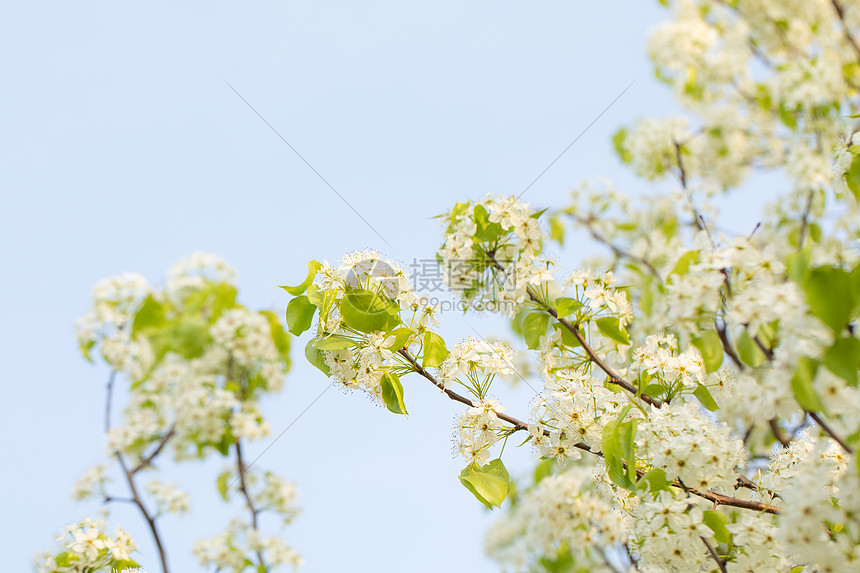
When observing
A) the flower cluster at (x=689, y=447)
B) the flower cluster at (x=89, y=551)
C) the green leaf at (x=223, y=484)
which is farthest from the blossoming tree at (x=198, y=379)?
the flower cluster at (x=689, y=447)

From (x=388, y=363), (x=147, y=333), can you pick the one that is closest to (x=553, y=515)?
(x=388, y=363)

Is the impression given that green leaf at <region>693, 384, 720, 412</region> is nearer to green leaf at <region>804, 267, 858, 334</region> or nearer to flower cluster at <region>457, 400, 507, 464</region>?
flower cluster at <region>457, 400, 507, 464</region>

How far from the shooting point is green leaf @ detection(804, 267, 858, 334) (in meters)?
1.03

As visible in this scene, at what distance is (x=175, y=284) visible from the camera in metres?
5.16

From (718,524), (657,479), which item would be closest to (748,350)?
(657,479)

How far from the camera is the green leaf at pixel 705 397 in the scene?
203 centimetres

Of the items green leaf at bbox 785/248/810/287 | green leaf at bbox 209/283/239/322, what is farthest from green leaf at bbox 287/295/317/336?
green leaf at bbox 209/283/239/322

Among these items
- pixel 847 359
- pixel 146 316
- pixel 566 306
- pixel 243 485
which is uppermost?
pixel 146 316

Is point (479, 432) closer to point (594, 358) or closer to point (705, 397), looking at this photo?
point (594, 358)

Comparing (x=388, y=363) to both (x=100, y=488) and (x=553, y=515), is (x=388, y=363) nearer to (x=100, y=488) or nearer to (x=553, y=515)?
(x=553, y=515)

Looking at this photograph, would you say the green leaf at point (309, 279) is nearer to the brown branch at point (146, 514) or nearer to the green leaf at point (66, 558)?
the green leaf at point (66, 558)

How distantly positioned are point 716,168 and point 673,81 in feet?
3.70

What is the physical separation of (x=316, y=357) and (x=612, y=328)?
100cm

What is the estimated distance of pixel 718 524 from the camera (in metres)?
1.77
